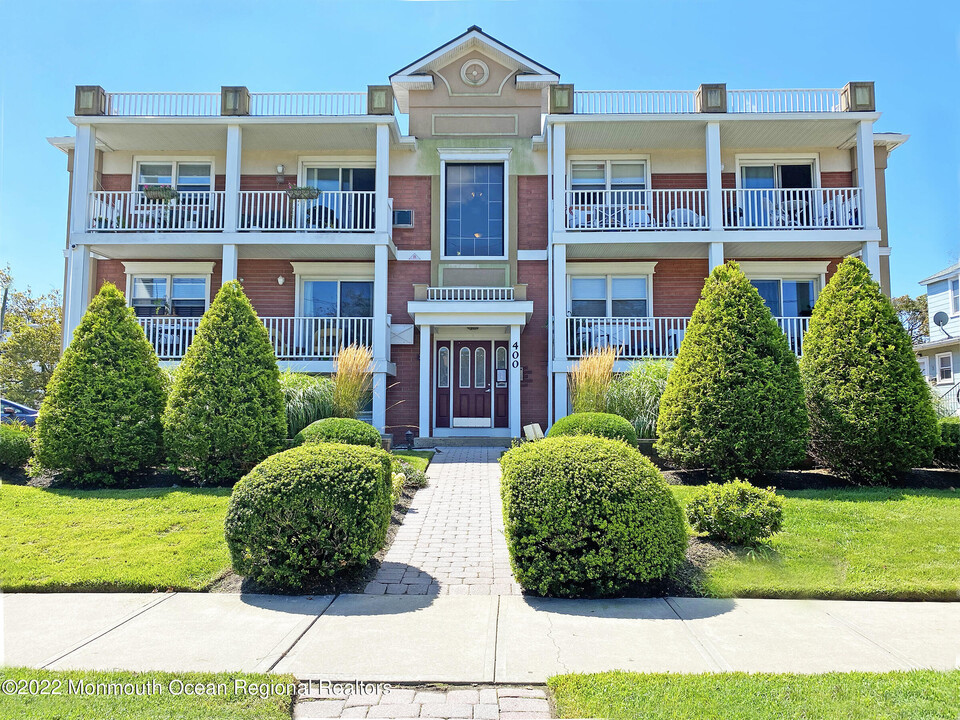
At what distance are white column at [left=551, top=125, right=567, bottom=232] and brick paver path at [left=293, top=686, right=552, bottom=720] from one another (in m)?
12.7

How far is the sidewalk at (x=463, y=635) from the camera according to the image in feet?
11.7

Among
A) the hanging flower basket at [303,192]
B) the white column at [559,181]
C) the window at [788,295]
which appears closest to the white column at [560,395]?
the white column at [559,181]

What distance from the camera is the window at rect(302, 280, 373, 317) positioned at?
16.4 metres

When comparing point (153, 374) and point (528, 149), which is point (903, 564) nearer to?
point (153, 374)

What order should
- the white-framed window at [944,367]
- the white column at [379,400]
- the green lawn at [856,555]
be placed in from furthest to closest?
the white-framed window at [944,367] < the white column at [379,400] < the green lawn at [856,555]

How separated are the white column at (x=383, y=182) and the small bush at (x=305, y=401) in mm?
4823

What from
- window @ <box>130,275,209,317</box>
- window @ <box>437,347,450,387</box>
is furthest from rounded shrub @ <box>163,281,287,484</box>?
window @ <box>130,275,209,317</box>

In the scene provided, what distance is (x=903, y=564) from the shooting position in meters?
5.46

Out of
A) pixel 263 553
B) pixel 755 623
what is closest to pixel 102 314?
pixel 263 553

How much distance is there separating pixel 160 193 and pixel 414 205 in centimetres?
617

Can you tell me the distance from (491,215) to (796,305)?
328 inches

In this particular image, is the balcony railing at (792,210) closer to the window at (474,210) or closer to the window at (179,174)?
the window at (474,210)

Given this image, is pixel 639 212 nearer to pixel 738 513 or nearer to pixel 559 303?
pixel 559 303

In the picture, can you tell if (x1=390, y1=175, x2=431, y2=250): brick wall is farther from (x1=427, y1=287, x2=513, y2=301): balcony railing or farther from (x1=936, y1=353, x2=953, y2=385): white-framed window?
(x1=936, y1=353, x2=953, y2=385): white-framed window
